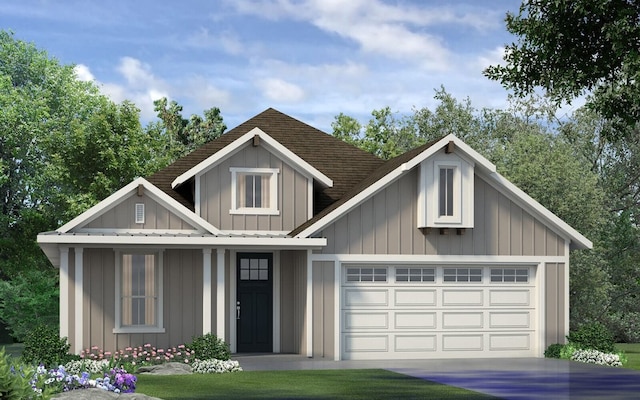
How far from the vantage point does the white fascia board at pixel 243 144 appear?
24.5 meters

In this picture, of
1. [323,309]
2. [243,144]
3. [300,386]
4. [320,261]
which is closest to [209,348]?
[323,309]

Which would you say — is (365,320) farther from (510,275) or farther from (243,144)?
(243,144)

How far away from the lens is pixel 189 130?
46312mm

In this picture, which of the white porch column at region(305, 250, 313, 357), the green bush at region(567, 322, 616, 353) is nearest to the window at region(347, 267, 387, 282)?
the white porch column at region(305, 250, 313, 357)

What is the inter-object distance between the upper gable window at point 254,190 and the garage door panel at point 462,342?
5.17 metres

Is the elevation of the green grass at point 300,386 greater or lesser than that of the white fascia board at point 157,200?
lesser

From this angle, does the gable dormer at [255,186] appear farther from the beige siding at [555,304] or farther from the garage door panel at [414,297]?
the beige siding at [555,304]

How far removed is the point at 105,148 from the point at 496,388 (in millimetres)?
25154

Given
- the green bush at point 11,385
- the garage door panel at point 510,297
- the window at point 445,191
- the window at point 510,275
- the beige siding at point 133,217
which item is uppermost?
the window at point 445,191

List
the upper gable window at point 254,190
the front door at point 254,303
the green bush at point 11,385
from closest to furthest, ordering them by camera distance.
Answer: the green bush at point 11,385
the front door at point 254,303
the upper gable window at point 254,190

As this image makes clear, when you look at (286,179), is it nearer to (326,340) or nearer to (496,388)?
(326,340)

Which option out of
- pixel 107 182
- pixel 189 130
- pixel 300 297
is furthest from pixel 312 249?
pixel 189 130

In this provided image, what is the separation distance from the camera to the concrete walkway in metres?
17.2

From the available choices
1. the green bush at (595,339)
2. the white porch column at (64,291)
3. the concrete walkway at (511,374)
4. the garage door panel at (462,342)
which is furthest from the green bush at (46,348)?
the green bush at (595,339)
